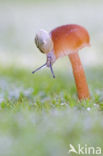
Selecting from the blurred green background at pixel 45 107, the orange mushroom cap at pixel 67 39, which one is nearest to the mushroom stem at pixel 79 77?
the blurred green background at pixel 45 107

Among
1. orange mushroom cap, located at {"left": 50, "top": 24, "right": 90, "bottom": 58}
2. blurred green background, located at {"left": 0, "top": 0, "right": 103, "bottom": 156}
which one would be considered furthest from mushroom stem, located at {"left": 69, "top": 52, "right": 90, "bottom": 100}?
orange mushroom cap, located at {"left": 50, "top": 24, "right": 90, "bottom": 58}

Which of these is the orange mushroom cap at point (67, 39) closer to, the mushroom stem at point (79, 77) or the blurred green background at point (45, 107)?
the mushroom stem at point (79, 77)

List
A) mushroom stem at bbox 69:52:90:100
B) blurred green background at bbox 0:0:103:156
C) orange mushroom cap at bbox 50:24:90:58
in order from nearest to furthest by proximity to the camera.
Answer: blurred green background at bbox 0:0:103:156 → orange mushroom cap at bbox 50:24:90:58 → mushroom stem at bbox 69:52:90:100

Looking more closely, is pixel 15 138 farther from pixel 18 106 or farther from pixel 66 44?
pixel 66 44

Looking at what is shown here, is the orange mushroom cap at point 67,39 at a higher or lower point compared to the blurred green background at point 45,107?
higher

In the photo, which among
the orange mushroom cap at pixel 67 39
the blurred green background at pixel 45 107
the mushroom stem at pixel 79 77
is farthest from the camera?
the mushroom stem at pixel 79 77

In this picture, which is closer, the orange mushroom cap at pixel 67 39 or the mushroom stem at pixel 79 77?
the orange mushroom cap at pixel 67 39

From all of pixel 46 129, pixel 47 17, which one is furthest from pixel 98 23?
pixel 46 129

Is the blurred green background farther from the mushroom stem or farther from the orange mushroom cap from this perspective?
the orange mushroom cap
